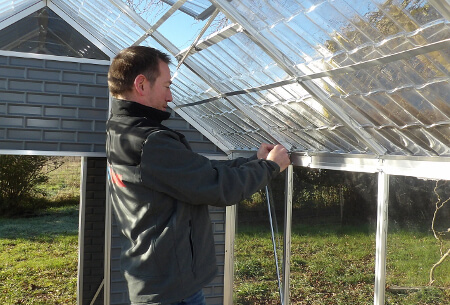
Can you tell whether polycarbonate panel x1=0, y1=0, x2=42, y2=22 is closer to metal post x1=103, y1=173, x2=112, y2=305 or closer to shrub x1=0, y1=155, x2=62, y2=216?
metal post x1=103, y1=173, x2=112, y2=305

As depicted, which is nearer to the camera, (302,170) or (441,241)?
(441,241)

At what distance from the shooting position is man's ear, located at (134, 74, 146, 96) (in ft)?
6.73

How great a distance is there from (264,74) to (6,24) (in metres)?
3.31

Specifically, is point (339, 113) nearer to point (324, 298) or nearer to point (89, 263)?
point (324, 298)

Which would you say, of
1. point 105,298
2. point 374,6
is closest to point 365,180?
point 374,6

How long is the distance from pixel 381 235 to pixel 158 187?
5.05 ft

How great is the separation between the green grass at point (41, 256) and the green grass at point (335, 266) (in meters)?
5.06

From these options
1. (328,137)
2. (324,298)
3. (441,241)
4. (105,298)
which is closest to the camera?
(441,241)

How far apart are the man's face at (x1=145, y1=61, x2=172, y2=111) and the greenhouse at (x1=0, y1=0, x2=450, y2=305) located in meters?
0.54

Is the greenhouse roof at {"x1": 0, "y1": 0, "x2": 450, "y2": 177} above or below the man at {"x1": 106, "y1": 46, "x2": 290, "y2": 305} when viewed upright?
above

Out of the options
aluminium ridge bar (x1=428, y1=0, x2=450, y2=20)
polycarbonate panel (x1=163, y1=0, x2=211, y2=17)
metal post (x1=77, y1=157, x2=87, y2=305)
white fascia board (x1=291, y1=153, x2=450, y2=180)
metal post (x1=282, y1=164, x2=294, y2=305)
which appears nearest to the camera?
aluminium ridge bar (x1=428, y1=0, x2=450, y2=20)

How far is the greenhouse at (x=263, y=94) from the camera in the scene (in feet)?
6.63

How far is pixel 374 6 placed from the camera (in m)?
1.75

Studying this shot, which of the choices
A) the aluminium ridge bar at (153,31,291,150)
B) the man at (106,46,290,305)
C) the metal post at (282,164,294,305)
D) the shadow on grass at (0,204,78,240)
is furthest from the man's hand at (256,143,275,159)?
the shadow on grass at (0,204,78,240)
